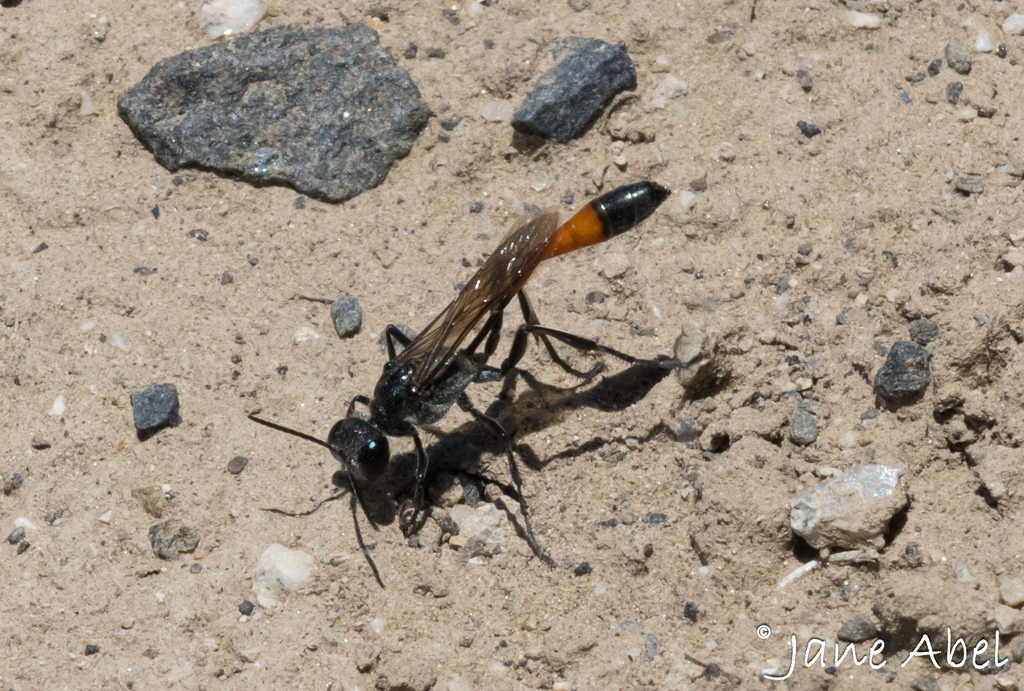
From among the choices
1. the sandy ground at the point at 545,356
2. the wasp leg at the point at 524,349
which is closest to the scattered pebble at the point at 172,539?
the sandy ground at the point at 545,356

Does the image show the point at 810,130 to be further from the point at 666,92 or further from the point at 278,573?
the point at 278,573

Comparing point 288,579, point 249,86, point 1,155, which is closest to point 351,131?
Answer: point 249,86

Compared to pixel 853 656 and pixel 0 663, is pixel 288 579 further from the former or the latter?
pixel 853 656

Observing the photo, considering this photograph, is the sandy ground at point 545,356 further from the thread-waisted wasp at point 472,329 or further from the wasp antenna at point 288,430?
the thread-waisted wasp at point 472,329

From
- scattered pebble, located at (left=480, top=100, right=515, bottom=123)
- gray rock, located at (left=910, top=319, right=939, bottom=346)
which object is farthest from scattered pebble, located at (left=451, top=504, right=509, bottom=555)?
scattered pebble, located at (left=480, top=100, right=515, bottom=123)

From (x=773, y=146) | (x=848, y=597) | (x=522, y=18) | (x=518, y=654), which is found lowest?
(x=518, y=654)

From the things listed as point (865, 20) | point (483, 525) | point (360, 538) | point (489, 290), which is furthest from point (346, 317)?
point (865, 20)

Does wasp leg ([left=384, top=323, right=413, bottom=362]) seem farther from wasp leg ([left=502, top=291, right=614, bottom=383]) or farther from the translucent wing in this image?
wasp leg ([left=502, top=291, right=614, bottom=383])
